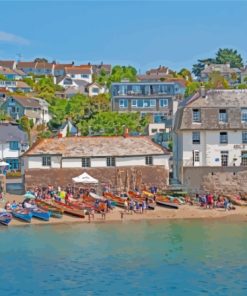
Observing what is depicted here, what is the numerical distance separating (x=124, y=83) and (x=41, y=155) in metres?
53.1

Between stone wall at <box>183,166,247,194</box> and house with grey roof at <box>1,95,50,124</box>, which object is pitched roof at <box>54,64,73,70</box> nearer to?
house with grey roof at <box>1,95,50,124</box>

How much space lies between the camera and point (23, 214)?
57.4 meters

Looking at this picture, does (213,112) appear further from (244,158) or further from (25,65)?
(25,65)

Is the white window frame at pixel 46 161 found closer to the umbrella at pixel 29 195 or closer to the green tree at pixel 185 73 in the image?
the umbrella at pixel 29 195

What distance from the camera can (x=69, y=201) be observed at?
61656 mm

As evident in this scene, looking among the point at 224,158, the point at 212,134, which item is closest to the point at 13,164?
the point at 212,134

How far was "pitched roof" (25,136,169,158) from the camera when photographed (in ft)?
220

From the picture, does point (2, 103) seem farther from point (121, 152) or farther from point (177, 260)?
point (177, 260)

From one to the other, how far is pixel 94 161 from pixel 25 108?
159ft

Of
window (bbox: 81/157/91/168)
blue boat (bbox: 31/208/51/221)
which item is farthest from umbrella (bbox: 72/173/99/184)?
blue boat (bbox: 31/208/51/221)

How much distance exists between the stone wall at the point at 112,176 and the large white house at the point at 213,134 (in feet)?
8.33

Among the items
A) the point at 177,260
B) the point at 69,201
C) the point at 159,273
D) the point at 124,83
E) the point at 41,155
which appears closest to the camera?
the point at 159,273

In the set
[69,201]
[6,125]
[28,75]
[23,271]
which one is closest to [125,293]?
[23,271]

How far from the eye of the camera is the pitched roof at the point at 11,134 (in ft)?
280
